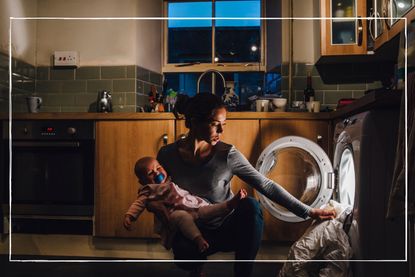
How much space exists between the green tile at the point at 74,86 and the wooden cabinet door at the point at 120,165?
1.70 ft

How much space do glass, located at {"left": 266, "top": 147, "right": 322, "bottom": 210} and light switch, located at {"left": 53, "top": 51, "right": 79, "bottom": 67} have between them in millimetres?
1454

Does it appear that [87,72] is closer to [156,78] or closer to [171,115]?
[156,78]

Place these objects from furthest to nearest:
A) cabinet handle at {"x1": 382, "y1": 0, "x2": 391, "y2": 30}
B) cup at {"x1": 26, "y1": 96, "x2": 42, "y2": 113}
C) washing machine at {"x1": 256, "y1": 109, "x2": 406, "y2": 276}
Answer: cup at {"x1": 26, "y1": 96, "x2": 42, "y2": 113}, cabinet handle at {"x1": 382, "y1": 0, "x2": 391, "y2": 30}, washing machine at {"x1": 256, "y1": 109, "x2": 406, "y2": 276}

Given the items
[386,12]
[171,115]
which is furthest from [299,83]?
[171,115]

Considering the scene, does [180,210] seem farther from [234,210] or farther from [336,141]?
[336,141]

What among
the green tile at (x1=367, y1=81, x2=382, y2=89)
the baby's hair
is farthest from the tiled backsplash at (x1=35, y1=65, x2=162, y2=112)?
the green tile at (x1=367, y1=81, x2=382, y2=89)

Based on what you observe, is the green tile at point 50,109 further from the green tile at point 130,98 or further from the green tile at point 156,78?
the green tile at point 156,78

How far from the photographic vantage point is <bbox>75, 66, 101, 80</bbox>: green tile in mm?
3256

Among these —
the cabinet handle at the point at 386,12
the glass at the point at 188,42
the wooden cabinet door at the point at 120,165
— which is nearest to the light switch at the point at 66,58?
the wooden cabinet door at the point at 120,165

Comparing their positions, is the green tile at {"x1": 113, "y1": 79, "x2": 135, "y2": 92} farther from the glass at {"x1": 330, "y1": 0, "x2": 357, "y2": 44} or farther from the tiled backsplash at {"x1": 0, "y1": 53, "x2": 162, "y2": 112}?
the glass at {"x1": 330, "y1": 0, "x2": 357, "y2": 44}

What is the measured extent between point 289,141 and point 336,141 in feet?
0.81

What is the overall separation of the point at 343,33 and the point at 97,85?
1.65 m

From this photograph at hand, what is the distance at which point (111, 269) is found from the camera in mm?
2715

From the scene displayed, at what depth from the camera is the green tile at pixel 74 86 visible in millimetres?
3262
